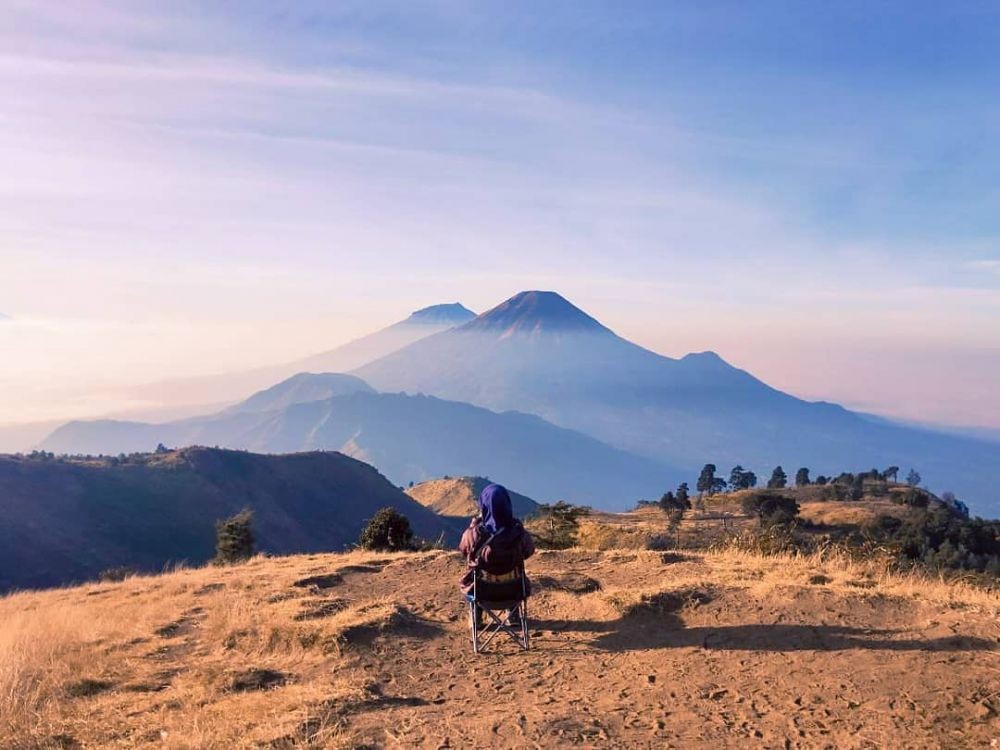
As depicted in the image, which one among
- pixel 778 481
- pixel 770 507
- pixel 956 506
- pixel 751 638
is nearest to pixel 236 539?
pixel 751 638

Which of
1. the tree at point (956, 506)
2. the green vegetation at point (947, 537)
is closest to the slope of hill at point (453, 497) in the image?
the tree at point (956, 506)

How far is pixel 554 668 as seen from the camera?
279 inches

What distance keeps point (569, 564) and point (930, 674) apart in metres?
6.55

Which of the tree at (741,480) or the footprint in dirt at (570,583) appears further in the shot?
the tree at (741,480)

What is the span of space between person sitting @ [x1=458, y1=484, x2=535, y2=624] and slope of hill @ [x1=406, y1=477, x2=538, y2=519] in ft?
268

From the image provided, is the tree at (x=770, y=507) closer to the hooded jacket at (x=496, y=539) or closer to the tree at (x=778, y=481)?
the tree at (x=778, y=481)

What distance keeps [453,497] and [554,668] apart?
94396 millimetres

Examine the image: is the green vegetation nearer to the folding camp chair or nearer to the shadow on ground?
the shadow on ground

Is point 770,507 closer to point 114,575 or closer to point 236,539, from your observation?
point 236,539

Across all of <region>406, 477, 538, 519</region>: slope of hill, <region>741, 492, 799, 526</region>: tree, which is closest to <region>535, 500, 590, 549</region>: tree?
<region>741, 492, 799, 526</region>: tree

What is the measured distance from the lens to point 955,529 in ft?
114

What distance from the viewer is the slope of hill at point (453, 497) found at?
9481 centimetres

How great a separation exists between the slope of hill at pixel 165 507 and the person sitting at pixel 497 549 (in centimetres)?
4616

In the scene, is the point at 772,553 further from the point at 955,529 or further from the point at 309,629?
the point at 955,529
